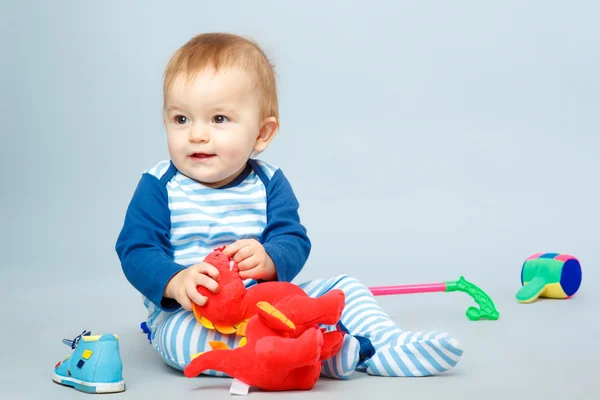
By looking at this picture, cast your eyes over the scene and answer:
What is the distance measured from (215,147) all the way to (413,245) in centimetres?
150

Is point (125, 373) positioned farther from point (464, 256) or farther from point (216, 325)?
point (464, 256)

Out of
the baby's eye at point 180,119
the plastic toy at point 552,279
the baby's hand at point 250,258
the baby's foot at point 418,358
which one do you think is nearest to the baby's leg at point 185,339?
the baby's hand at point 250,258

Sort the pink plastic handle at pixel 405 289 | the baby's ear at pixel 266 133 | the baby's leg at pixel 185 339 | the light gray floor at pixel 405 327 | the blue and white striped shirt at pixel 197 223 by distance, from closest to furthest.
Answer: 1. the light gray floor at pixel 405 327
2. the baby's leg at pixel 185 339
3. the blue and white striped shirt at pixel 197 223
4. the baby's ear at pixel 266 133
5. the pink plastic handle at pixel 405 289

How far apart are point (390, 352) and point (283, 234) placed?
419mm

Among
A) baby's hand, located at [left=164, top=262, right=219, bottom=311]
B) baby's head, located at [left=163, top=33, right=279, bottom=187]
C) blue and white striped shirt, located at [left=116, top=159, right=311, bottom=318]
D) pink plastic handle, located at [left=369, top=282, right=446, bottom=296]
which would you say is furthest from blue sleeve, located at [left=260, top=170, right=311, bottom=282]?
pink plastic handle, located at [left=369, top=282, right=446, bottom=296]

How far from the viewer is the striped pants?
6.15ft

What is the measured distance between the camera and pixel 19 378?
1968 mm

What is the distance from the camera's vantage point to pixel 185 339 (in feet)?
6.45

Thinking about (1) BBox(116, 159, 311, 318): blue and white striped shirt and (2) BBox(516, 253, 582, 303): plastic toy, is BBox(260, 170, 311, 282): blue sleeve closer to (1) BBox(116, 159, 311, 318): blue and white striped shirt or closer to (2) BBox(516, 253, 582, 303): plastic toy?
(1) BBox(116, 159, 311, 318): blue and white striped shirt

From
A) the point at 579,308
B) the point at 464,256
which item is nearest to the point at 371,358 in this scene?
the point at 579,308

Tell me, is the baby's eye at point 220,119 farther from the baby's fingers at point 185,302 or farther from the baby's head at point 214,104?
the baby's fingers at point 185,302

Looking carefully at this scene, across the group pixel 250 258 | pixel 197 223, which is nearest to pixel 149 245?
pixel 197 223

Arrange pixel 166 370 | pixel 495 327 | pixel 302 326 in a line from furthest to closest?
pixel 495 327 → pixel 166 370 → pixel 302 326

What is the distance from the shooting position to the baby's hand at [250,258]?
6.53 feet
